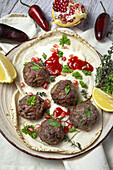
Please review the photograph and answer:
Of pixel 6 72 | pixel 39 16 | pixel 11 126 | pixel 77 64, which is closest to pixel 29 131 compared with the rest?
pixel 11 126

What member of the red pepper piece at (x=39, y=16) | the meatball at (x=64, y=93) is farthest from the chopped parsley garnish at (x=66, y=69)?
the red pepper piece at (x=39, y=16)

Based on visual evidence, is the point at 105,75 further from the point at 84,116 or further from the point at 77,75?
the point at 84,116

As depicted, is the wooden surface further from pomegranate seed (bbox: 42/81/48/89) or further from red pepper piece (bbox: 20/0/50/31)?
pomegranate seed (bbox: 42/81/48/89)

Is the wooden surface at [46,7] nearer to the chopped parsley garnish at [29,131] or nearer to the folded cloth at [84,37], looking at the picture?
the folded cloth at [84,37]

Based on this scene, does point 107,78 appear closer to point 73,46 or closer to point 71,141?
point 73,46

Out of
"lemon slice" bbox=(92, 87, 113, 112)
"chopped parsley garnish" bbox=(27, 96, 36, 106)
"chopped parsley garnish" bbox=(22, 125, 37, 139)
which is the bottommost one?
"lemon slice" bbox=(92, 87, 113, 112)

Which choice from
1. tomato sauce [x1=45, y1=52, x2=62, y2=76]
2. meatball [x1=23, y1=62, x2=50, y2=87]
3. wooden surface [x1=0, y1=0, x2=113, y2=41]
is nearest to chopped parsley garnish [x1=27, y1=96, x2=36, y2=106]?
meatball [x1=23, y1=62, x2=50, y2=87]

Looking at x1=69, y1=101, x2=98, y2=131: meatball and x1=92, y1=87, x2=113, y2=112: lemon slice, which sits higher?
x1=69, y1=101, x2=98, y2=131: meatball
